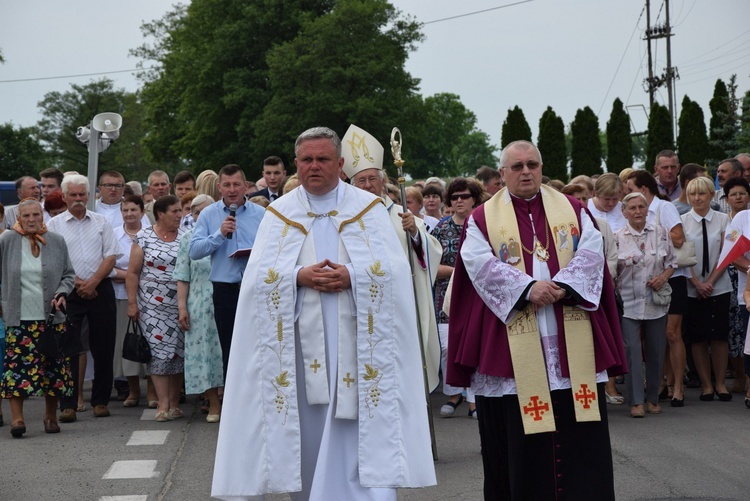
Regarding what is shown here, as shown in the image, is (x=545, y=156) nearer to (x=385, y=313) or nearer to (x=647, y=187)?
(x=647, y=187)

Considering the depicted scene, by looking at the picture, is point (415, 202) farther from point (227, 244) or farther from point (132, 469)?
point (132, 469)

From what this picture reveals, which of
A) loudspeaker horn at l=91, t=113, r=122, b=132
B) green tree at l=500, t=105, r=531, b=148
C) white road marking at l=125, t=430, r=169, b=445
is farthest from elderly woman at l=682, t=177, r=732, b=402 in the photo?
green tree at l=500, t=105, r=531, b=148

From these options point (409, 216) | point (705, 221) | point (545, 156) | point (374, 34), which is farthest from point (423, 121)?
point (409, 216)

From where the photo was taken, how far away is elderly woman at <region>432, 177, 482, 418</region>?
33.1 ft

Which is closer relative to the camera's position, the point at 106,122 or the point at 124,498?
the point at 124,498

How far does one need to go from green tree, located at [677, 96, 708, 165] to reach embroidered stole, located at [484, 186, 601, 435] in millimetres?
24929

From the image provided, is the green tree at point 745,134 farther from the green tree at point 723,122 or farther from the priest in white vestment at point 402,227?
the priest in white vestment at point 402,227

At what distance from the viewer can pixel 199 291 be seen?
1059cm

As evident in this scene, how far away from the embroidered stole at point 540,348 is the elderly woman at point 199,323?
186 inches

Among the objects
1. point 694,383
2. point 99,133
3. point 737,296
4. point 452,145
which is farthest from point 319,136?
point 452,145

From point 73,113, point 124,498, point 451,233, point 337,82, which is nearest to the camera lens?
point 124,498

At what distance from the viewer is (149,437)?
9.65m

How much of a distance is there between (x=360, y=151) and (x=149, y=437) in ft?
10.4

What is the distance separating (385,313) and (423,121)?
4738 cm
